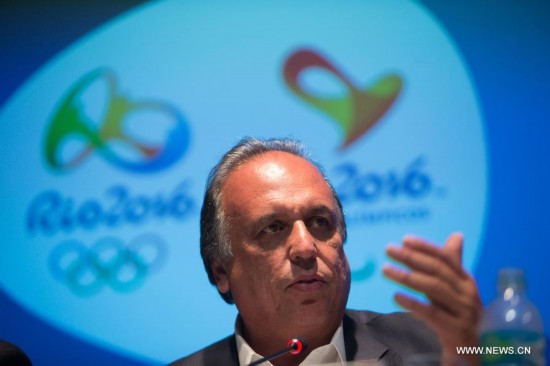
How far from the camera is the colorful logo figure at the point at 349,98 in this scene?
3873 mm

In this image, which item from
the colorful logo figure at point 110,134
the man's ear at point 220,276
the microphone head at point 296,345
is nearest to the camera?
the microphone head at point 296,345

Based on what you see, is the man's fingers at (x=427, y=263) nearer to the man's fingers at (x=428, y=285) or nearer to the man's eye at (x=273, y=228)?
the man's fingers at (x=428, y=285)

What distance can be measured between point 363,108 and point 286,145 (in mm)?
829

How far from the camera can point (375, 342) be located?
2.83 metres

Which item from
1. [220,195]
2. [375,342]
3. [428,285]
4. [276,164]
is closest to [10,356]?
[220,195]

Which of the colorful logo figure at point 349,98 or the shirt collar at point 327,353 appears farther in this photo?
the colorful logo figure at point 349,98

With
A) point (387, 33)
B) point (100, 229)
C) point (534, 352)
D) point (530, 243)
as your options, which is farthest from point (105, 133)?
point (534, 352)

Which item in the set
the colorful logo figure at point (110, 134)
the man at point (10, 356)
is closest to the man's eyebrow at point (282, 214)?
the man at point (10, 356)

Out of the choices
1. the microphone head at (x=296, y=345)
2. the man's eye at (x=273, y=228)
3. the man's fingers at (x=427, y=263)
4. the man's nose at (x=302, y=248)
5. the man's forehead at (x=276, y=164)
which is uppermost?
the man's forehead at (x=276, y=164)

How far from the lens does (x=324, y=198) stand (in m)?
2.88

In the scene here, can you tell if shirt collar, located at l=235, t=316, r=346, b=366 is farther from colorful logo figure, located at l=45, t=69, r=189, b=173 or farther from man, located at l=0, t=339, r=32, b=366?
colorful logo figure, located at l=45, t=69, r=189, b=173

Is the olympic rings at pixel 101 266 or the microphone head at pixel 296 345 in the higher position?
the olympic rings at pixel 101 266

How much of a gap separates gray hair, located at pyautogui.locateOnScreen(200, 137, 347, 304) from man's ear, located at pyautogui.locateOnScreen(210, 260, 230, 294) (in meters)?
0.02

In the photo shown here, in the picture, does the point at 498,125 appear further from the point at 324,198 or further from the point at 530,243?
the point at 324,198
